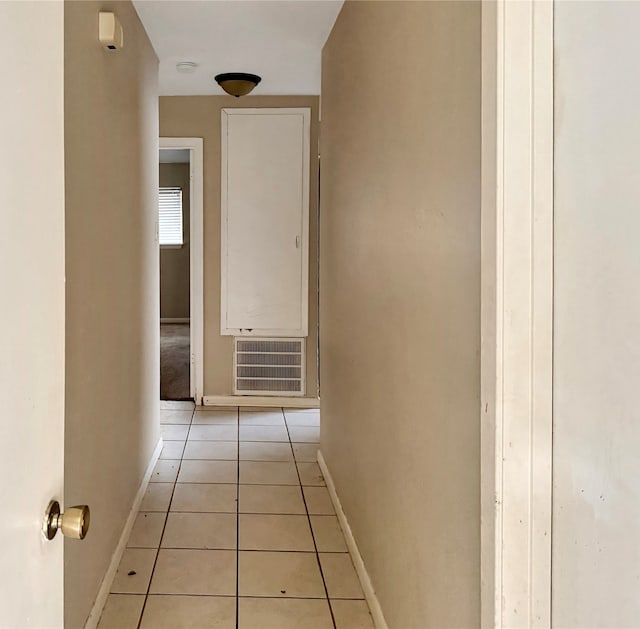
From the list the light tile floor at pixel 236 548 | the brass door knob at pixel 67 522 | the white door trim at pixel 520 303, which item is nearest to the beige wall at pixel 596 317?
the white door trim at pixel 520 303

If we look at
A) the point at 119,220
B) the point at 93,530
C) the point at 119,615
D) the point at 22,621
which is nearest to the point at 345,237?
the point at 119,220

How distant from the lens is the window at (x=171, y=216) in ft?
30.5

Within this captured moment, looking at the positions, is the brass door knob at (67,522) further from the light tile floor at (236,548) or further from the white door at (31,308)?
Result: the light tile floor at (236,548)

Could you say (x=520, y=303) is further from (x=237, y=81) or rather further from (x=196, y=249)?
(x=196, y=249)

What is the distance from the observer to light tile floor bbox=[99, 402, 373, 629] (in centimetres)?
198

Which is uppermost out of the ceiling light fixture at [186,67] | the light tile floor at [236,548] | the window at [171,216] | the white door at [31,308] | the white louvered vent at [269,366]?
the ceiling light fixture at [186,67]

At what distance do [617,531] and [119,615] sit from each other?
1.73 meters

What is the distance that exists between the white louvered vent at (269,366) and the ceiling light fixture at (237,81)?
188cm

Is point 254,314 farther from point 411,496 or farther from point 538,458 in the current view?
point 538,458

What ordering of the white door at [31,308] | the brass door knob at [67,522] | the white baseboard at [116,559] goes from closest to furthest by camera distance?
the white door at [31,308] < the brass door knob at [67,522] < the white baseboard at [116,559]

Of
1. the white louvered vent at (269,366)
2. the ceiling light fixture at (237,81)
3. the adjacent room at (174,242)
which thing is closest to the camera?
the ceiling light fixture at (237,81)

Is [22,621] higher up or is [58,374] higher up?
[58,374]

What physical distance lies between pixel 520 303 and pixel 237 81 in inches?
136

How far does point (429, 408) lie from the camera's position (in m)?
1.39
